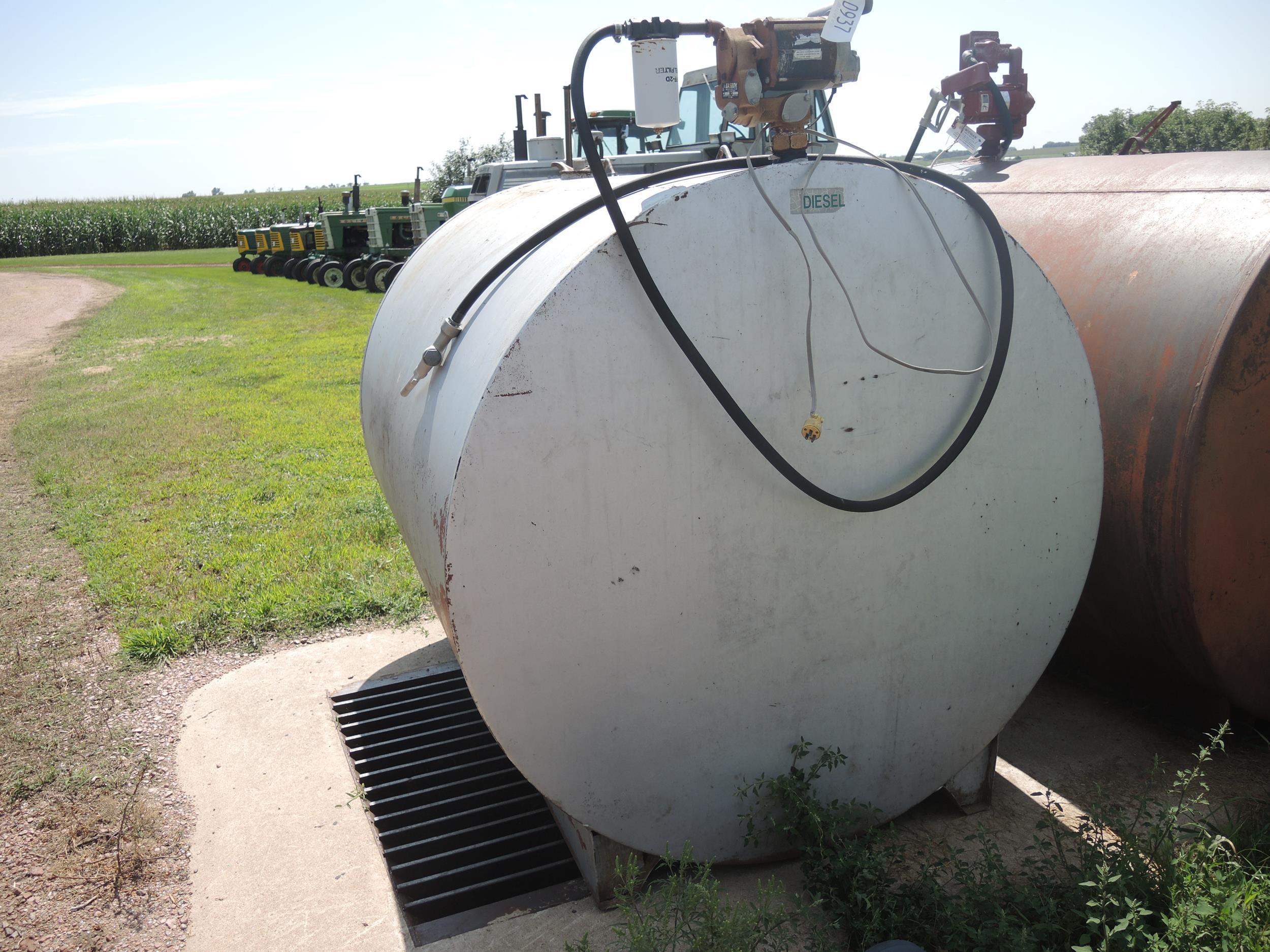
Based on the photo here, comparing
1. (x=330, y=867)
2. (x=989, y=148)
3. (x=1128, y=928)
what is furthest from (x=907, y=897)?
(x=989, y=148)

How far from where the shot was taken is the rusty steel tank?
10.2ft

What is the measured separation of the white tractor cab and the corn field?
32.5 meters

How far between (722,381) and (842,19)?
93cm

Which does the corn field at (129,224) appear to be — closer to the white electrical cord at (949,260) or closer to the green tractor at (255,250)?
the green tractor at (255,250)

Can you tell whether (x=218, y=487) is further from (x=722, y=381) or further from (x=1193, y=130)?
(x=1193, y=130)

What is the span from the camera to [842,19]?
2395mm

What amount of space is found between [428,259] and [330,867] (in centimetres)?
218

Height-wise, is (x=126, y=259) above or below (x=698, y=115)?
below

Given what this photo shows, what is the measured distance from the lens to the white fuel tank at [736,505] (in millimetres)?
2344

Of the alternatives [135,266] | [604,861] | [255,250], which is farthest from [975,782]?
[135,266]

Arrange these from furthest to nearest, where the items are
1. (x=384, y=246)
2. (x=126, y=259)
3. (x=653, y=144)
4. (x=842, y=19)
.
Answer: (x=126, y=259) < (x=384, y=246) < (x=653, y=144) < (x=842, y=19)

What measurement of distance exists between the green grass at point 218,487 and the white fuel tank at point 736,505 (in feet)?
7.85

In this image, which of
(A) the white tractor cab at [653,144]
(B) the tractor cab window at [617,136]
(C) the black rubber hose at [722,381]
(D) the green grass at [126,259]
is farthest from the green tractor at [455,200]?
(C) the black rubber hose at [722,381]

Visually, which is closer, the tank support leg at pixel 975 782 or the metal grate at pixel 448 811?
the metal grate at pixel 448 811
